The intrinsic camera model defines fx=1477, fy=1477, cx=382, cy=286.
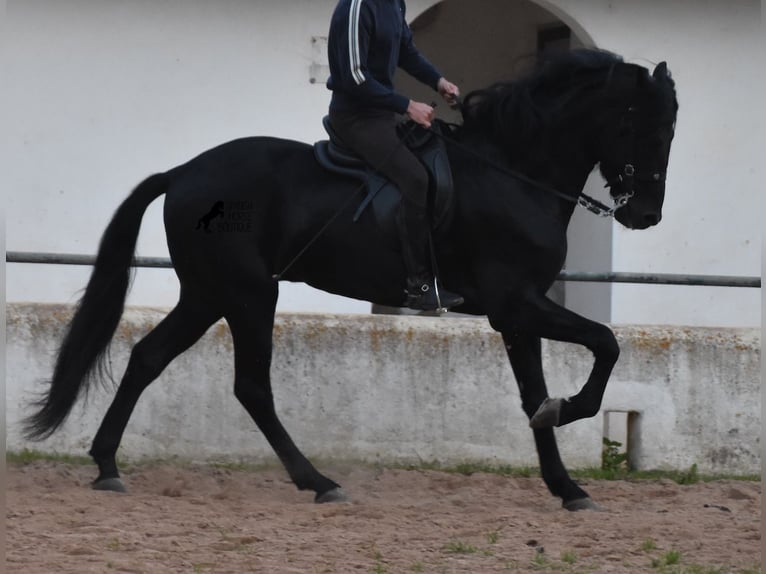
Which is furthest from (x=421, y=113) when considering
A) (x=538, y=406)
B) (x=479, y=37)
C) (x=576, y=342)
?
(x=479, y=37)

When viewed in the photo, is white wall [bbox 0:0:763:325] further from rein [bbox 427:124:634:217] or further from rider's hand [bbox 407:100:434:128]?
rider's hand [bbox 407:100:434:128]

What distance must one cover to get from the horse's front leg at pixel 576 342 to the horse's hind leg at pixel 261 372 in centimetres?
125

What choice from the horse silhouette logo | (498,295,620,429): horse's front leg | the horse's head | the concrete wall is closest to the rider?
(498,295,620,429): horse's front leg

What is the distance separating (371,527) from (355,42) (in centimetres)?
230

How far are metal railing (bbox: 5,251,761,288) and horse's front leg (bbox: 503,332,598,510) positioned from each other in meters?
1.25

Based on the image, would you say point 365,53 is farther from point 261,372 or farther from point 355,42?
point 261,372

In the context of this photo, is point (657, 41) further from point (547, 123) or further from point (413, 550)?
point (413, 550)

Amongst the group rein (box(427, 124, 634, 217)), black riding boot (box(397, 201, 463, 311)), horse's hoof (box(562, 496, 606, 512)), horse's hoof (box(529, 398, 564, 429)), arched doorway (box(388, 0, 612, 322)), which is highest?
arched doorway (box(388, 0, 612, 322))

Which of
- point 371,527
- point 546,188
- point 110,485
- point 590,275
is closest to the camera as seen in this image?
point 371,527

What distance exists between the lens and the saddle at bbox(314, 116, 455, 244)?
718cm

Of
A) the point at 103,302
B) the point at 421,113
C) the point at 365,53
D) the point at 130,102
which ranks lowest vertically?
the point at 103,302

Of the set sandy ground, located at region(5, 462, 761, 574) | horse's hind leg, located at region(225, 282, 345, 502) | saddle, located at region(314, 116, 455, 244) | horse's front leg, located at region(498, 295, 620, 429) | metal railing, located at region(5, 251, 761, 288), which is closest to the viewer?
sandy ground, located at region(5, 462, 761, 574)

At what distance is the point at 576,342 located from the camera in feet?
22.6

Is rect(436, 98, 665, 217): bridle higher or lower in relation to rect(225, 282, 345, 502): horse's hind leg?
higher
